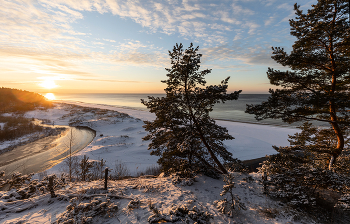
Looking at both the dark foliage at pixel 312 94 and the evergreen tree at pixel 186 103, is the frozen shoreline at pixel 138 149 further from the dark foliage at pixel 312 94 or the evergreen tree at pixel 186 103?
the dark foliage at pixel 312 94

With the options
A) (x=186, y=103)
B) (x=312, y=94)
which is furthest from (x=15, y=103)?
(x=312, y=94)

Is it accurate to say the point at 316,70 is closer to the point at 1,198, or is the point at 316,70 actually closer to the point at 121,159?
the point at 1,198

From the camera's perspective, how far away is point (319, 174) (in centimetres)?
627

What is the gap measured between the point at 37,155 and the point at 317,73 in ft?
94.5

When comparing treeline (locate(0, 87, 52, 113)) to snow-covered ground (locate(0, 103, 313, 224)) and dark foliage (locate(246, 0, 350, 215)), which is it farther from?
dark foliage (locate(246, 0, 350, 215))

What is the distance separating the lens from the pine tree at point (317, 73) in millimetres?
6699

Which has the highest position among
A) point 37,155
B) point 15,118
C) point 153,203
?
point 153,203

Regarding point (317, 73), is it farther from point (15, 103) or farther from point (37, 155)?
point (15, 103)

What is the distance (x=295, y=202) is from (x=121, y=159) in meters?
17.0

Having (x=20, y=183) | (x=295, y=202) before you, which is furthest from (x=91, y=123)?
(x=295, y=202)

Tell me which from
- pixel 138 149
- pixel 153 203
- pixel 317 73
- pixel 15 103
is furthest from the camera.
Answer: pixel 15 103

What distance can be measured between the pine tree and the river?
67.8ft

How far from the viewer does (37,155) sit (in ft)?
60.9

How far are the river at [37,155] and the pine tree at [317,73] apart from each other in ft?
67.8
